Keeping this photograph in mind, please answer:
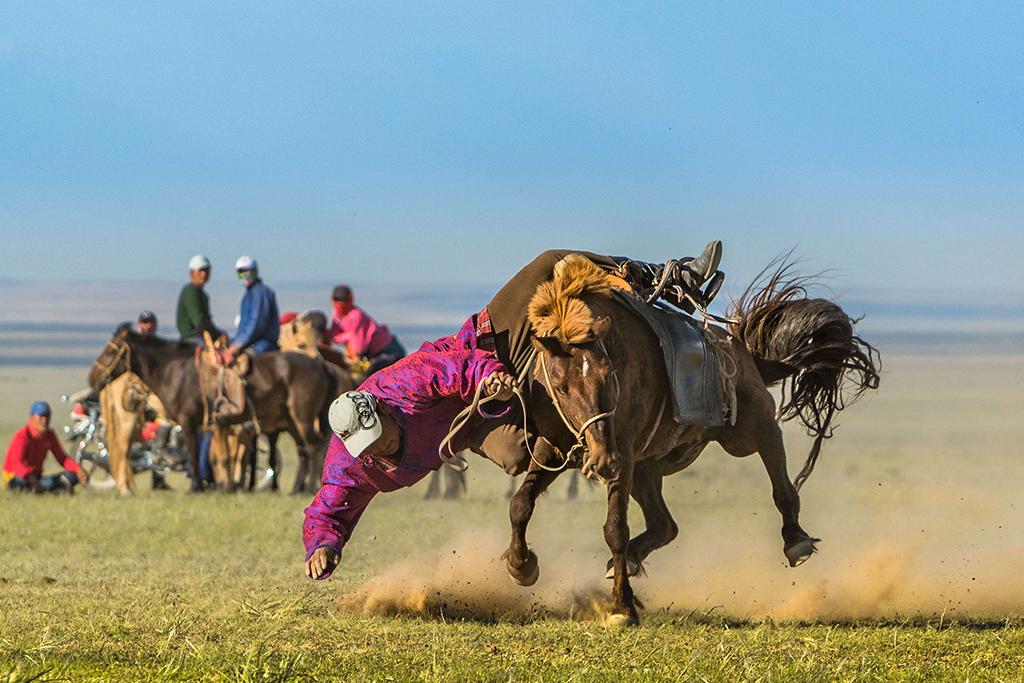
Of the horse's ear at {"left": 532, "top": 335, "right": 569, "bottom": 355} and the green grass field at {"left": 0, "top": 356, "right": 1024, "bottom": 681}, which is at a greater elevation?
the horse's ear at {"left": 532, "top": 335, "right": 569, "bottom": 355}

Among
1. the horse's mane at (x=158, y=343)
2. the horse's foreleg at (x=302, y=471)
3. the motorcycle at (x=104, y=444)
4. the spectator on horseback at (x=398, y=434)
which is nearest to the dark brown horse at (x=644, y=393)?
the spectator on horseback at (x=398, y=434)

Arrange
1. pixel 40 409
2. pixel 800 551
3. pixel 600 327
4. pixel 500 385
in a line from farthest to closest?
pixel 40 409 < pixel 800 551 < pixel 500 385 < pixel 600 327

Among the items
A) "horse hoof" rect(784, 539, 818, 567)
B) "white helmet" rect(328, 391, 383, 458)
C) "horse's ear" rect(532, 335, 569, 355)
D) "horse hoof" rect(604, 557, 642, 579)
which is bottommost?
"horse hoof" rect(604, 557, 642, 579)

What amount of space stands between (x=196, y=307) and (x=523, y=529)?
12.9 m

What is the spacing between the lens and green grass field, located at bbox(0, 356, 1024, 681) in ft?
21.8

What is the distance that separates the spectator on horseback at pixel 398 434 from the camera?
7.86m

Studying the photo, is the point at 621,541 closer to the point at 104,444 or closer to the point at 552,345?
the point at 552,345

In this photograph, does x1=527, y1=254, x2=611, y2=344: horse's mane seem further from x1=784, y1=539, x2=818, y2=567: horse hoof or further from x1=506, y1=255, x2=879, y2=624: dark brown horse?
x1=784, y1=539, x2=818, y2=567: horse hoof

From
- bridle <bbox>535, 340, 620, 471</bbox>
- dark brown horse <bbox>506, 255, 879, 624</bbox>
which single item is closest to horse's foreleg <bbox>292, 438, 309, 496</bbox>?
dark brown horse <bbox>506, 255, 879, 624</bbox>

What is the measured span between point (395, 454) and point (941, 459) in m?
14.1

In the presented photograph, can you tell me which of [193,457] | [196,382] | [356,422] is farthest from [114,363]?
[356,422]

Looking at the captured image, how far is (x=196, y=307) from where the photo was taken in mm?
20453

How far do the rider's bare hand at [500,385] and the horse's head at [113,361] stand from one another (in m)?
12.4

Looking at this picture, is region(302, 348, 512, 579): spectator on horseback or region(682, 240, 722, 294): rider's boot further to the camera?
region(682, 240, 722, 294): rider's boot
